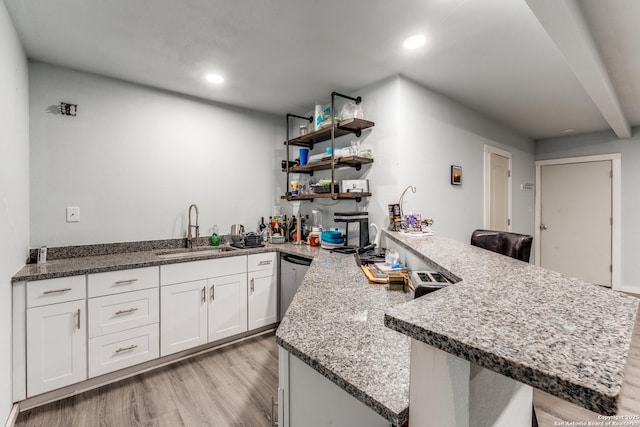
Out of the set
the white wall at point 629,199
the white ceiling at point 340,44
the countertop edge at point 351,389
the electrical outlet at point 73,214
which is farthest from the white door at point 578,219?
the electrical outlet at point 73,214

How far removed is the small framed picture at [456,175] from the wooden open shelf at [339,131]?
1074mm

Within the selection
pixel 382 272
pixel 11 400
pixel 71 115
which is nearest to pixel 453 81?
pixel 382 272

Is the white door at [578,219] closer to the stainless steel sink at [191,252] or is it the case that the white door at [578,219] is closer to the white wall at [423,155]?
the white wall at [423,155]

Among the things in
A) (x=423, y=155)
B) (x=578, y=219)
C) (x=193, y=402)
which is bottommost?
(x=193, y=402)

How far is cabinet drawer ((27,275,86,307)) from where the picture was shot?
182 centimetres

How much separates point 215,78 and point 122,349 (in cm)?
229

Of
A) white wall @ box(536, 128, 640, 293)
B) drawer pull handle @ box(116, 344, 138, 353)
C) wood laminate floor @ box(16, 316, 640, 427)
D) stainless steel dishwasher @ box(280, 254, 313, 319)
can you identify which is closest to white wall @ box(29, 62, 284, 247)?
stainless steel dishwasher @ box(280, 254, 313, 319)

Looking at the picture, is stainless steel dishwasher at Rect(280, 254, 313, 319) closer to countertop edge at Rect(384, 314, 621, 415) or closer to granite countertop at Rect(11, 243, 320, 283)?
granite countertop at Rect(11, 243, 320, 283)

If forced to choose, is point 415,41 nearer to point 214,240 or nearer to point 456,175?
point 456,175

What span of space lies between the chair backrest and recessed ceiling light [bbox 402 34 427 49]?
1641 millimetres

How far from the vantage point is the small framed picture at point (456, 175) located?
3178 mm

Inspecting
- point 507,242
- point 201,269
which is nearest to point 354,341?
point 201,269

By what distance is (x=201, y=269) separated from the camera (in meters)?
2.49

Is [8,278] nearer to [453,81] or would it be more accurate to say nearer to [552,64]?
[453,81]
